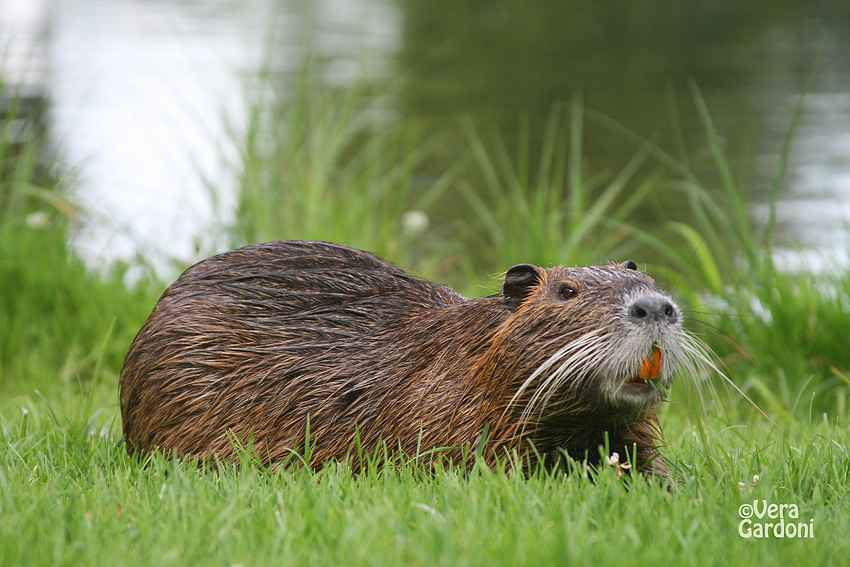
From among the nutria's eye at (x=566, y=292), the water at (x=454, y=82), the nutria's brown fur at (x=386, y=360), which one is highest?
the water at (x=454, y=82)

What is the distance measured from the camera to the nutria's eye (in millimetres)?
2492

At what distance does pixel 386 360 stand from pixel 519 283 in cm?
46

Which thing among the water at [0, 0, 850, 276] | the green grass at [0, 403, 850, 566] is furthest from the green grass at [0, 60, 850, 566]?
the water at [0, 0, 850, 276]

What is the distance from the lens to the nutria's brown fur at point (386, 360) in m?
2.39

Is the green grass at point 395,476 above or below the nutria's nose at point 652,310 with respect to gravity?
below

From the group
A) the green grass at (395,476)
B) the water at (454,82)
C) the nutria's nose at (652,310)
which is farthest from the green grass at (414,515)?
the water at (454,82)

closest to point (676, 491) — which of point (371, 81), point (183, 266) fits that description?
point (183, 266)

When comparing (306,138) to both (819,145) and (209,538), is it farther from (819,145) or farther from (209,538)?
(819,145)

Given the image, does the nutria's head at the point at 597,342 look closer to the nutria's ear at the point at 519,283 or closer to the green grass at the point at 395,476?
the nutria's ear at the point at 519,283

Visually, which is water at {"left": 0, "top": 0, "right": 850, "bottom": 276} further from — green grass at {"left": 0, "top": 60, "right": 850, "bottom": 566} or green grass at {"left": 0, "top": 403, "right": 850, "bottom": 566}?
green grass at {"left": 0, "top": 403, "right": 850, "bottom": 566}

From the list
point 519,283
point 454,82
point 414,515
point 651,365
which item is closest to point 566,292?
point 519,283

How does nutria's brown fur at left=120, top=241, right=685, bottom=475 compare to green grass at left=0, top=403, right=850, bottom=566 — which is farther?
nutria's brown fur at left=120, top=241, right=685, bottom=475

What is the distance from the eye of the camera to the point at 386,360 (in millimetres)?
2791

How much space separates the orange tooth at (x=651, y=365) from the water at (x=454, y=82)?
2410 millimetres
